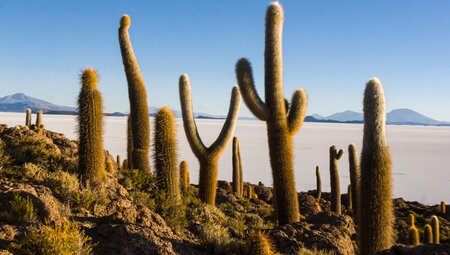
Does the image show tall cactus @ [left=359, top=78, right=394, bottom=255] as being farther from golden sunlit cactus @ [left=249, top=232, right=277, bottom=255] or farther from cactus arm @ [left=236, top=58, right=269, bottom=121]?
cactus arm @ [left=236, top=58, right=269, bottom=121]

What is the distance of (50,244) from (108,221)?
1.71m

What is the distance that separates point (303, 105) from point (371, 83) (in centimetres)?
374

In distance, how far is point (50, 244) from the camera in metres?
5.86

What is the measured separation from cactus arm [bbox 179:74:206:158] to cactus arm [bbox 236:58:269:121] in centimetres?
244

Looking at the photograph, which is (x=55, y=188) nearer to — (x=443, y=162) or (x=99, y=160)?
(x=99, y=160)

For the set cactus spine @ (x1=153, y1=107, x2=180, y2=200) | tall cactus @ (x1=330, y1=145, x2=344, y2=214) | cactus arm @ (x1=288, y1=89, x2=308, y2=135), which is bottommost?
tall cactus @ (x1=330, y1=145, x2=344, y2=214)

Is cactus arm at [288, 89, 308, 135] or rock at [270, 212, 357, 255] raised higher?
cactus arm at [288, 89, 308, 135]

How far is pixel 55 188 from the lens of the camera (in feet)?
29.0

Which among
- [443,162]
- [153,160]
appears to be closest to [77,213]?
[153,160]

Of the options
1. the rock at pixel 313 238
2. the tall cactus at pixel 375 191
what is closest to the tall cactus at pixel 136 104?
the rock at pixel 313 238

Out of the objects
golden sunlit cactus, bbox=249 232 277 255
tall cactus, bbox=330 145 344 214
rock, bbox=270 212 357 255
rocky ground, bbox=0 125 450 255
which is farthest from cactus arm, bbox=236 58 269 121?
tall cactus, bbox=330 145 344 214

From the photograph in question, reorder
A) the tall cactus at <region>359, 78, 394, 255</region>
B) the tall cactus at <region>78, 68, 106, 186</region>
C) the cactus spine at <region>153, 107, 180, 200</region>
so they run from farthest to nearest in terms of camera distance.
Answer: the cactus spine at <region>153, 107, 180, 200</region>, the tall cactus at <region>78, 68, 106, 186</region>, the tall cactus at <region>359, 78, 394, 255</region>

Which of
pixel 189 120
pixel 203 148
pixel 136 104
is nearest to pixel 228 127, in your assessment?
pixel 203 148

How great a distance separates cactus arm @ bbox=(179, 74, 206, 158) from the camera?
14.1 m
